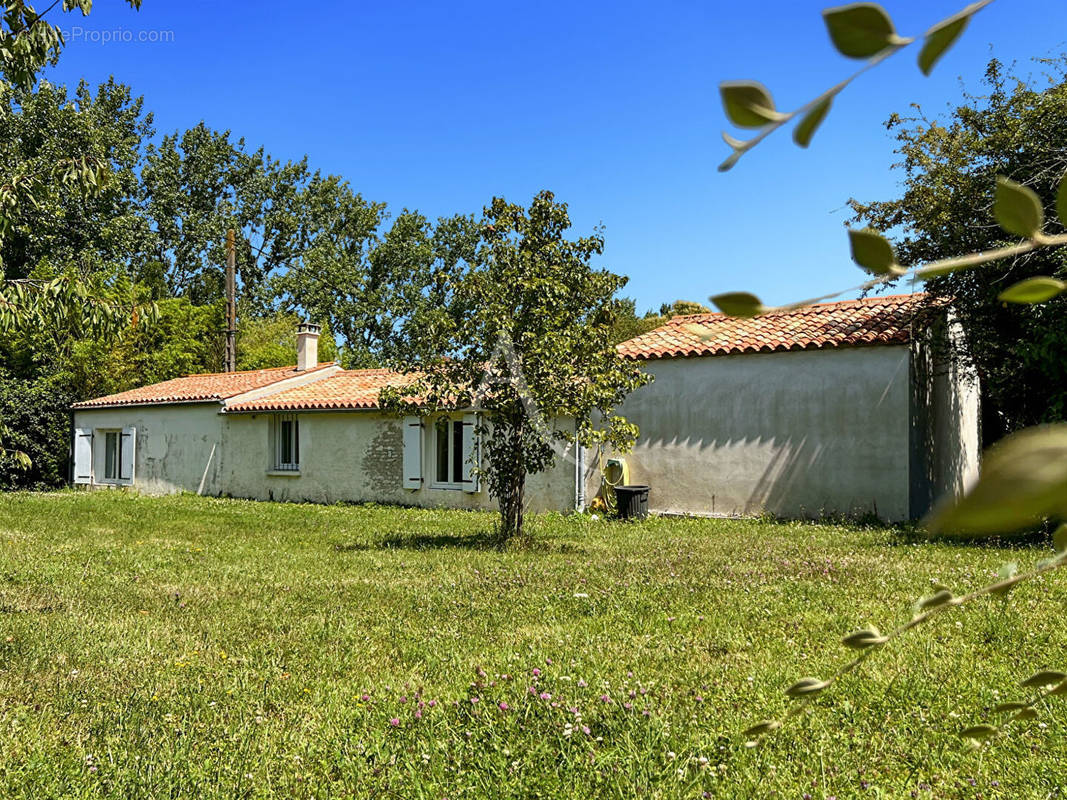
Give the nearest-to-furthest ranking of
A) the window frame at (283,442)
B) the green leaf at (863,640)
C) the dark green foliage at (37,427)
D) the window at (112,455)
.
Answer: the green leaf at (863,640) → the window frame at (283,442) → the dark green foliage at (37,427) → the window at (112,455)

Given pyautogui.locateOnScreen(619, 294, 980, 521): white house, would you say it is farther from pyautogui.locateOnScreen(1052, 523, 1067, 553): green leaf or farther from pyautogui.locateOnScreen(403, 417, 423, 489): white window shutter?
pyautogui.locateOnScreen(1052, 523, 1067, 553): green leaf

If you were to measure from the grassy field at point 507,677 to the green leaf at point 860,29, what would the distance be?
3.00m

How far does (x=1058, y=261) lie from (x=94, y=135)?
110ft

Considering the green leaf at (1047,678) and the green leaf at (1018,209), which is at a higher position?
the green leaf at (1018,209)

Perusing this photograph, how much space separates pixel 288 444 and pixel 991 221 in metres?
15.2

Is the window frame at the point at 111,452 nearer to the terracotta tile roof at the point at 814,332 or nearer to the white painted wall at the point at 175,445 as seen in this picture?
the white painted wall at the point at 175,445

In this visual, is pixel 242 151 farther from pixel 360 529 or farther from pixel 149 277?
pixel 360 529

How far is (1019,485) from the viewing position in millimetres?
332

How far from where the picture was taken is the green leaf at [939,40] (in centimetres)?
35

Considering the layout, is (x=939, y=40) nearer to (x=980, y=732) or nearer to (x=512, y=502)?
(x=980, y=732)

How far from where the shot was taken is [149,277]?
1294 inches

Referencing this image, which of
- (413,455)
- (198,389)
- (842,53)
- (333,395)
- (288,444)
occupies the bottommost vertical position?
(413,455)

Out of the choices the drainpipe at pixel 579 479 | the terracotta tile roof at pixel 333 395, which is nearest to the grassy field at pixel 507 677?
the drainpipe at pixel 579 479

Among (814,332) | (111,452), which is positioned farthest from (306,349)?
(814,332)
